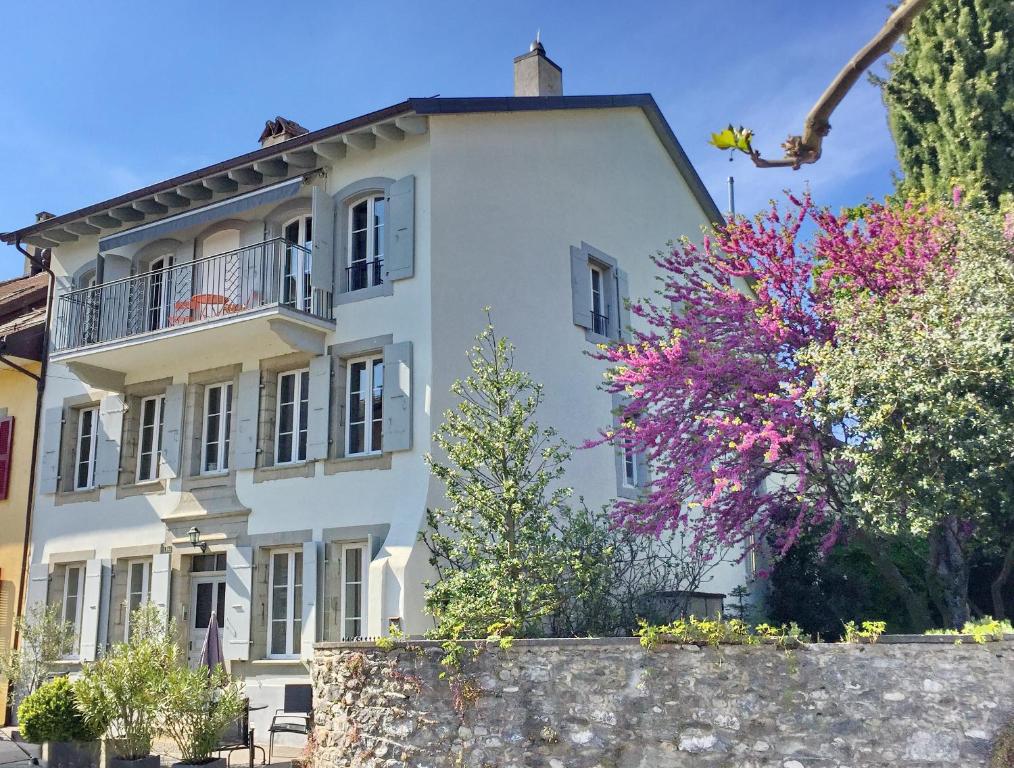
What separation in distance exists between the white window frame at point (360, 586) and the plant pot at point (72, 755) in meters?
3.22

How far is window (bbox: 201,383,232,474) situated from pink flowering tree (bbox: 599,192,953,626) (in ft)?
19.8

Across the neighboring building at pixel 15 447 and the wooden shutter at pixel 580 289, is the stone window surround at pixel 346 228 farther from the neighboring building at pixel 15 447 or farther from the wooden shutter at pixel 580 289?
the neighboring building at pixel 15 447

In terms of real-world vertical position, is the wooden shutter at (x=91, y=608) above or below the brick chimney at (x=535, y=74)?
below


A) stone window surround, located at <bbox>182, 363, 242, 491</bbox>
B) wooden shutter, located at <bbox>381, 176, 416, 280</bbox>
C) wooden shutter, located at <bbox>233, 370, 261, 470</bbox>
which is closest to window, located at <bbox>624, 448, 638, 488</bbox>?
wooden shutter, located at <bbox>381, 176, 416, 280</bbox>

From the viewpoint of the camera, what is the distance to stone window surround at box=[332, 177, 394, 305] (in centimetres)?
1352

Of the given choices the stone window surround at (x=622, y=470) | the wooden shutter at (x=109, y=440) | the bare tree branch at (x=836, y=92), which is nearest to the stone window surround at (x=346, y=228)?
the stone window surround at (x=622, y=470)

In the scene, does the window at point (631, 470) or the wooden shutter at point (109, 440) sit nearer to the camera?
the wooden shutter at point (109, 440)

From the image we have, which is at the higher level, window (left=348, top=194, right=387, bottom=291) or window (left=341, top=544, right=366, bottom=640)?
window (left=348, top=194, right=387, bottom=291)

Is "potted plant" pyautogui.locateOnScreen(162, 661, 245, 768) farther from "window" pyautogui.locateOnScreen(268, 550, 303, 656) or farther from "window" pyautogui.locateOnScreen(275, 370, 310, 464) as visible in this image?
"window" pyautogui.locateOnScreen(275, 370, 310, 464)

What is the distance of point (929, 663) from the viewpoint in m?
6.98

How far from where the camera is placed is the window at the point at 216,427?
14.7 meters

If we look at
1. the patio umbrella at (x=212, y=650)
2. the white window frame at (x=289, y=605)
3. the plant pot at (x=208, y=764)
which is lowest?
the plant pot at (x=208, y=764)

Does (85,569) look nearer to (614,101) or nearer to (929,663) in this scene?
(614,101)

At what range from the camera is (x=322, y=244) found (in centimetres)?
1370
